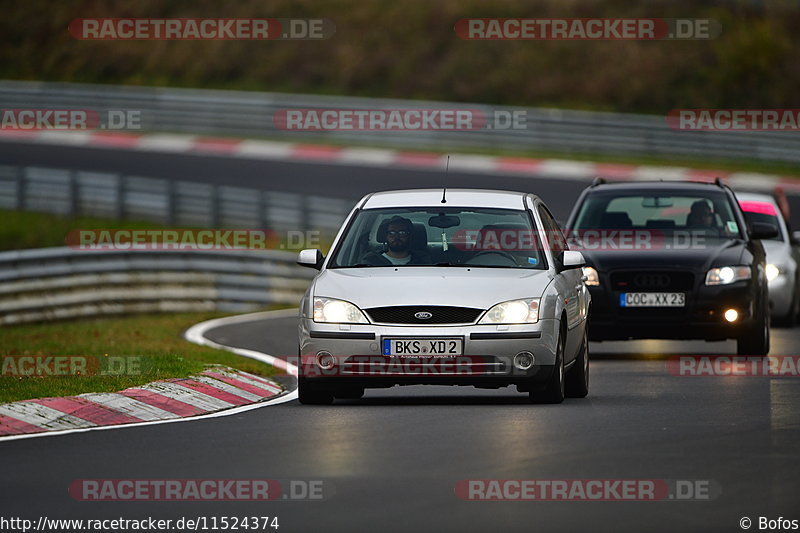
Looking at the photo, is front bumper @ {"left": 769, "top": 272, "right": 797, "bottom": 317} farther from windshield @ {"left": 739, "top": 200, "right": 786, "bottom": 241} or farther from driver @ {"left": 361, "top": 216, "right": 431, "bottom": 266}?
driver @ {"left": 361, "top": 216, "right": 431, "bottom": 266}

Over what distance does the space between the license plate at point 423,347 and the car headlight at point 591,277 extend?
497 centimetres

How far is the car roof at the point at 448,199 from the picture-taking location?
13.7 m

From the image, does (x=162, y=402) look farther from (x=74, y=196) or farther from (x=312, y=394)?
(x=74, y=196)

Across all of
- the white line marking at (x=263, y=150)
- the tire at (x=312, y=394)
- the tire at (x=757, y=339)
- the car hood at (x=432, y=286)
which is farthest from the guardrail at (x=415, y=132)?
the tire at (x=312, y=394)

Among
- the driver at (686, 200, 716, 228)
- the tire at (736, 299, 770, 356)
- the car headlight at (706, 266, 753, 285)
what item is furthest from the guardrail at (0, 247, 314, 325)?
the car headlight at (706, 266, 753, 285)

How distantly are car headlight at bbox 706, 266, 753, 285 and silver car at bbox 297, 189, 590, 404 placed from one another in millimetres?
3609

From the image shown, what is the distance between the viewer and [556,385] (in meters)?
13.0

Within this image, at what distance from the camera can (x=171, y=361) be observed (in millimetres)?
15953

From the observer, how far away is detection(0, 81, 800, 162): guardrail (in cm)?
4381

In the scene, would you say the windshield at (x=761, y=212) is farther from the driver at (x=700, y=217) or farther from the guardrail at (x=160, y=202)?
the guardrail at (x=160, y=202)

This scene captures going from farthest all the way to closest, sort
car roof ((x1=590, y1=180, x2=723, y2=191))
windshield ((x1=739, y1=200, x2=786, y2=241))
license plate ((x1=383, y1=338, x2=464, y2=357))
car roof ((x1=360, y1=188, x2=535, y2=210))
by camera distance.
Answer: windshield ((x1=739, y1=200, x2=786, y2=241)) < car roof ((x1=590, y1=180, x2=723, y2=191)) < car roof ((x1=360, y1=188, x2=535, y2=210)) < license plate ((x1=383, y1=338, x2=464, y2=357))

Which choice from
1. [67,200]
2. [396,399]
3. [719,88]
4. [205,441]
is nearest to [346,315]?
[396,399]

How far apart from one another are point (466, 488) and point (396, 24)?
158ft

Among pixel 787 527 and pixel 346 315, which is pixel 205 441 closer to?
pixel 346 315
